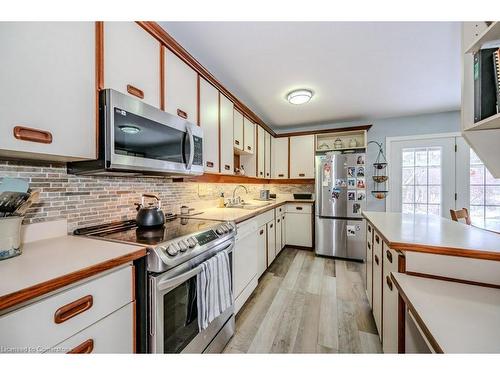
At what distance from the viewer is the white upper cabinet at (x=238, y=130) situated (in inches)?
99.3

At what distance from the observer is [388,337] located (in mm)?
1272

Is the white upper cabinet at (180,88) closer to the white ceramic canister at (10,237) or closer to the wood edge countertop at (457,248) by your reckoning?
the white ceramic canister at (10,237)

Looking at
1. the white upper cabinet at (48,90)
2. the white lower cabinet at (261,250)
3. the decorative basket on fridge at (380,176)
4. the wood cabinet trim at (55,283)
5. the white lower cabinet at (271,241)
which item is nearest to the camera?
the wood cabinet trim at (55,283)

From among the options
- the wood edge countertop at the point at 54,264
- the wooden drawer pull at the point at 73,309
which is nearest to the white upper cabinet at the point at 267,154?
the wood edge countertop at the point at 54,264

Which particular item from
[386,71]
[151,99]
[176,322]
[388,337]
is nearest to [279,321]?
[388,337]

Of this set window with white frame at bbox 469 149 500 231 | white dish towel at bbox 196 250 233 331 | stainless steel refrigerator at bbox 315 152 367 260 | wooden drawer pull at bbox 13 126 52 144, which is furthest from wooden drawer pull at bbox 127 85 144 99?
window with white frame at bbox 469 149 500 231

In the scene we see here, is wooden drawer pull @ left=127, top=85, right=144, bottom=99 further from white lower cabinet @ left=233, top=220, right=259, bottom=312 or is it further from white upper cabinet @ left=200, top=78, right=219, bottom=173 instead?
white lower cabinet @ left=233, top=220, right=259, bottom=312

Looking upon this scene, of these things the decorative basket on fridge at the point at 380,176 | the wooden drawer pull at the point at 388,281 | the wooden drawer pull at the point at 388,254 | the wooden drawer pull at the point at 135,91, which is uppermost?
the wooden drawer pull at the point at 135,91

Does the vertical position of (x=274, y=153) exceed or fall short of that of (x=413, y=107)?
it falls short

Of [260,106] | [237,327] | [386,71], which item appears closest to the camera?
[237,327]

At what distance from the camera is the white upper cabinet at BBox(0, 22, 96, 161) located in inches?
30.9

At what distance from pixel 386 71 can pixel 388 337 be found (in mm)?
2309

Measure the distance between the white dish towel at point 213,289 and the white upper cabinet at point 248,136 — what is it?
1.71m

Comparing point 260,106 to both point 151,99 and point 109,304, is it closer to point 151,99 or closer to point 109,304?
point 151,99
